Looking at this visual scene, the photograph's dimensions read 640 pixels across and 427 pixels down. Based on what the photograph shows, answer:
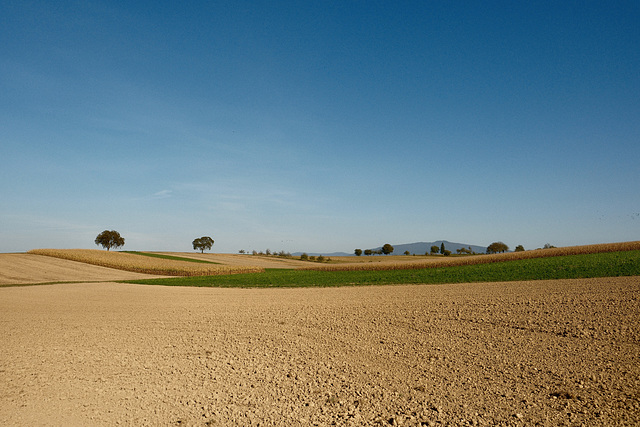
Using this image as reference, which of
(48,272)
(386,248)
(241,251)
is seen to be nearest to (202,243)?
(241,251)

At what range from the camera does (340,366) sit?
8.31 metres

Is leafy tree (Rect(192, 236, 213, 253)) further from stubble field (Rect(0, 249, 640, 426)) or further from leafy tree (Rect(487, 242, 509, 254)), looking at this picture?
stubble field (Rect(0, 249, 640, 426))

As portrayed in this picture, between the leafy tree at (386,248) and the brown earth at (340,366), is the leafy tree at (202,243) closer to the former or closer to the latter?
the leafy tree at (386,248)

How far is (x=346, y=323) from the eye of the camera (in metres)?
11.9

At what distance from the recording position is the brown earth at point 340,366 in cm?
629

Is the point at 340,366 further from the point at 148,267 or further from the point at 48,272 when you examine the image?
the point at 148,267

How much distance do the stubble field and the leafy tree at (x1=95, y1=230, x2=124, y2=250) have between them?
249 ft

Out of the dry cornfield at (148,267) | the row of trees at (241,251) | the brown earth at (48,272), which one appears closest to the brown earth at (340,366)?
the brown earth at (48,272)

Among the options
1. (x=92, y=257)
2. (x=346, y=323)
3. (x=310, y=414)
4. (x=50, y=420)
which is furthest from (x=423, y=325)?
(x=92, y=257)

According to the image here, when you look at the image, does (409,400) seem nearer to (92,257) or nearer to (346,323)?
(346,323)

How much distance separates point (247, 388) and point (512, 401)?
4.74m

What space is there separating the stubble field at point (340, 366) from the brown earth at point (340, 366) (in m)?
0.03

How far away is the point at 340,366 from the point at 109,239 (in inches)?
3432

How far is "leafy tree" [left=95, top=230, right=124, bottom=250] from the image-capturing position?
267 feet
